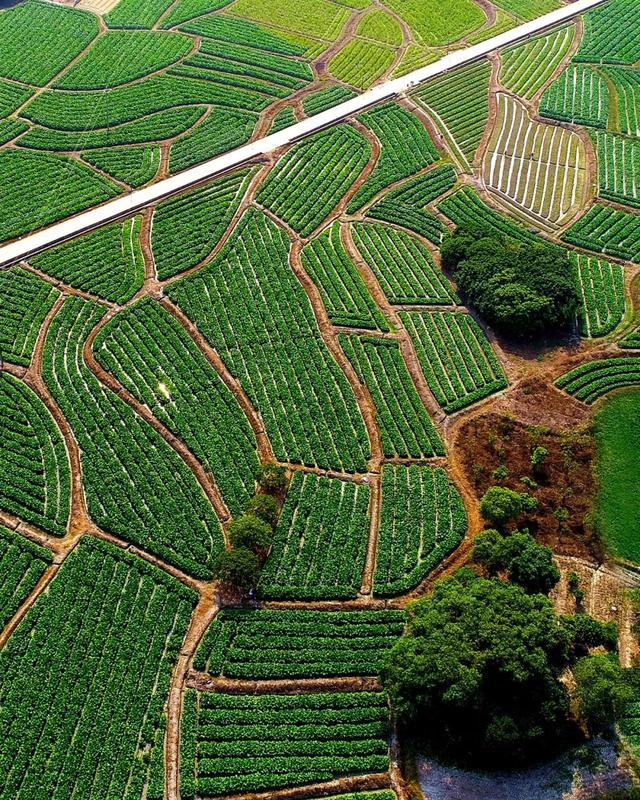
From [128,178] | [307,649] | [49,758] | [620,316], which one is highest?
[128,178]

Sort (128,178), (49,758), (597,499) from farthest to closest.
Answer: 1. (128,178)
2. (597,499)
3. (49,758)

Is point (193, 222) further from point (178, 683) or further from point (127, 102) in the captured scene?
point (178, 683)

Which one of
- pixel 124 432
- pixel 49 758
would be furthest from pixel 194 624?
pixel 124 432

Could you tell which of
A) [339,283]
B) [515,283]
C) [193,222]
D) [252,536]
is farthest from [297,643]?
[193,222]

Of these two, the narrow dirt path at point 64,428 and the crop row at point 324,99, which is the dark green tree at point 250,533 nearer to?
the narrow dirt path at point 64,428

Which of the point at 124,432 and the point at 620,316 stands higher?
the point at 620,316

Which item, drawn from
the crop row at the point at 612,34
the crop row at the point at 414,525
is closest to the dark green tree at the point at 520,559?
the crop row at the point at 414,525

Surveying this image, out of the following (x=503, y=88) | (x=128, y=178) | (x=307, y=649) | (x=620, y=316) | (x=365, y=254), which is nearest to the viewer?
A: (x=307, y=649)

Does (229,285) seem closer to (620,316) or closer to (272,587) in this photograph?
(272,587)
